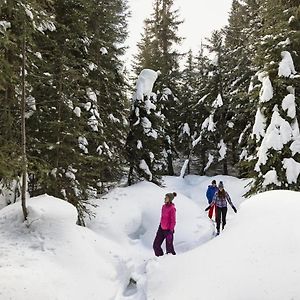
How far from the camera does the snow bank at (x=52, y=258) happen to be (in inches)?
293

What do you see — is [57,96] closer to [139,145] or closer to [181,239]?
[181,239]

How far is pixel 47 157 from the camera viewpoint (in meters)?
13.2

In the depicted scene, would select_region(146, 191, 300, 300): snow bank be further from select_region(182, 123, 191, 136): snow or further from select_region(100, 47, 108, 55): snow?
select_region(182, 123, 191, 136): snow

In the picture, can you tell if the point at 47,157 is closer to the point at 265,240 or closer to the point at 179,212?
the point at 179,212

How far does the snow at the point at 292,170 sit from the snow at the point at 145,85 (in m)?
10.3

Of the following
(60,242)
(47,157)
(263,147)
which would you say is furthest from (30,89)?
(263,147)

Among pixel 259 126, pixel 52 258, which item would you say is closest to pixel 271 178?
pixel 259 126

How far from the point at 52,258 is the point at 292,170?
28.1ft

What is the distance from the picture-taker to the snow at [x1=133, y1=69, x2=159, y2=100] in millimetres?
21788

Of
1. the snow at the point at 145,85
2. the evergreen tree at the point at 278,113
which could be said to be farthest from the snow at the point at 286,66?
the snow at the point at 145,85

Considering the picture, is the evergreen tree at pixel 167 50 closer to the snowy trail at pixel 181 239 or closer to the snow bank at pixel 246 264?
the snowy trail at pixel 181 239

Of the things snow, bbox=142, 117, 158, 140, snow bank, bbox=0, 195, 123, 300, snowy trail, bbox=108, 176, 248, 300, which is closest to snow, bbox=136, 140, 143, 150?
snow, bbox=142, 117, 158, 140

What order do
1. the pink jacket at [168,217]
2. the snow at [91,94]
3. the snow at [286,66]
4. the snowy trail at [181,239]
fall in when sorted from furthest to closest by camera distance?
1. the snow at [91,94]
2. the snow at [286,66]
3. the pink jacket at [168,217]
4. the snowy trail at [181,239]

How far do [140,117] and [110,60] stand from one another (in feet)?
12.2
